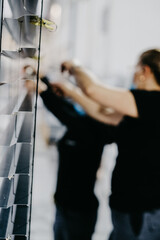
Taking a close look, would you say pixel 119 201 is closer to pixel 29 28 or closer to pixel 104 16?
pixel 29 28

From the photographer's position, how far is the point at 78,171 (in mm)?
1464

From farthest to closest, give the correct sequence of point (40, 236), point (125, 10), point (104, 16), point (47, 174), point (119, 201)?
point (104, 16) < point (125, 10) < point (47, 174) < point (40, 236) < point (119, 201)

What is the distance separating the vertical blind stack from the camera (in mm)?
546

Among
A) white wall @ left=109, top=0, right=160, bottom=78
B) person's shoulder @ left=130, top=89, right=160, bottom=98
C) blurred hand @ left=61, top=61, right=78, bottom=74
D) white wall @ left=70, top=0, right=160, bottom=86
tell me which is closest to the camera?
person's shoulder @ left=130, top=89, right=160, bottom=98

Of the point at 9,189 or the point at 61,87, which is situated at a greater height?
the point at 61,87

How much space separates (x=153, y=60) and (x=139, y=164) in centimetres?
42

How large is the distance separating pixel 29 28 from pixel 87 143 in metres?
0.90

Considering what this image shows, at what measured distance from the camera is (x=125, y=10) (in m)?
12.7

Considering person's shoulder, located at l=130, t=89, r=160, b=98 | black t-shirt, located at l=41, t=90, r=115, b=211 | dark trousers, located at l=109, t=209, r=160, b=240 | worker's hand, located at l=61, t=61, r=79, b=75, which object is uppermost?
worker's hand, located at l=61, t=61, r=79, b=75

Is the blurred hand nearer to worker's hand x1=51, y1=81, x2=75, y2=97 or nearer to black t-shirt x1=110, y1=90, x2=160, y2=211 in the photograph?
worker's hand x1=51, y1=81, x2=75, y2=97

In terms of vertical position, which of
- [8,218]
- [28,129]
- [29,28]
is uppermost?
[29,28]

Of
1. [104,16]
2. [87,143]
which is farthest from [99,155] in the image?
[104,16]

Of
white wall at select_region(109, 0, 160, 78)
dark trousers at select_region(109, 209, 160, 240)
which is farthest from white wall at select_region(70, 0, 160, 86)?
dark trousers at select_region(109, 209, 160, 240)

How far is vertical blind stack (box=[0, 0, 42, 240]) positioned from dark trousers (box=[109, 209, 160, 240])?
28.3 inches
